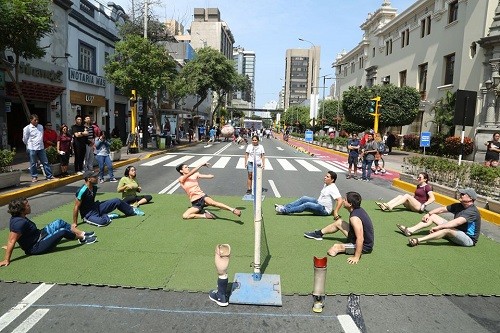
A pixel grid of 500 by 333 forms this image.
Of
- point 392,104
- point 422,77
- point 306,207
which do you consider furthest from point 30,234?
point 422,77

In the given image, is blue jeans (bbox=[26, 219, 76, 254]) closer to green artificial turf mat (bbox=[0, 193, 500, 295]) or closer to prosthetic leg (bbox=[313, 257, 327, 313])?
green artificial turf mat (bbox=[0, 193, 500, 295])

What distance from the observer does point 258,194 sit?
14.5ft

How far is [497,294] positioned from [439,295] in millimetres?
745

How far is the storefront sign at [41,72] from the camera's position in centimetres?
1724

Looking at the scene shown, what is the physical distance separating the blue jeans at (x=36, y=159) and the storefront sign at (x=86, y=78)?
39.8 feet

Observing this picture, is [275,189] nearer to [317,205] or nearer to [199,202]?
[317,205]

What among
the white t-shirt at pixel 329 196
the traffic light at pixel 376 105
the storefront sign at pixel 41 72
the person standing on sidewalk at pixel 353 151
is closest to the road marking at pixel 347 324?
the white t-shirt at pixel 329 196

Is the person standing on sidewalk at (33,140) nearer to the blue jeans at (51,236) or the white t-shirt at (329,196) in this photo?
the blue jeans at (51,236)

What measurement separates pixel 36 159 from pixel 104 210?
15.7 feet

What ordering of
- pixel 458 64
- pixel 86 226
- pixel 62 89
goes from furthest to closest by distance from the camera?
pixel 458 64
pixel 62 89
pixel 86 226

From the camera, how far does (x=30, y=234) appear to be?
535 cm

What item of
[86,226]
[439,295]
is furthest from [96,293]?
[439,295]

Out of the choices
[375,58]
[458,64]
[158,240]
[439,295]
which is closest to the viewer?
[439,295]

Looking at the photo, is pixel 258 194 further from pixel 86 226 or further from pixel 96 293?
pixel 86 226
